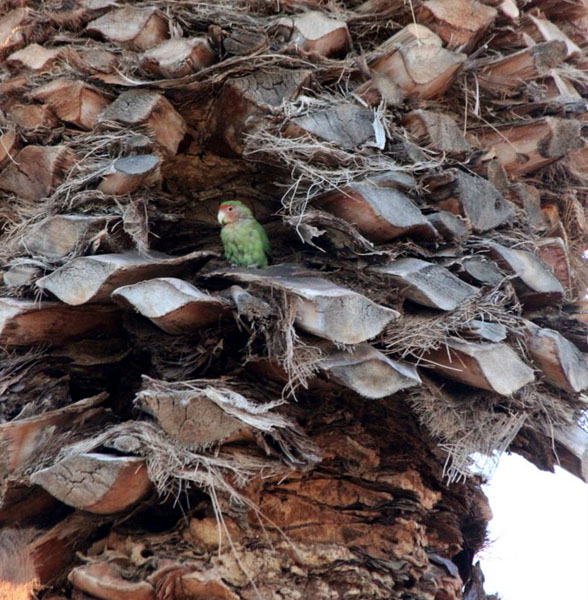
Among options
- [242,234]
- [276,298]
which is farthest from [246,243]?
[276,298]

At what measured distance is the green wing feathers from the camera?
2.28 metres

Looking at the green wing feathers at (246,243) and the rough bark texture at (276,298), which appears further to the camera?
the green wing feathers at (246,243)

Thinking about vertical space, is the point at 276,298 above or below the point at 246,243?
above

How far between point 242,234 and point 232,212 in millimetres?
89

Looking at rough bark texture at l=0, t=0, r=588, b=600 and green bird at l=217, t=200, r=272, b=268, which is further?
green bird at l=217, t=200, r=272, b=268

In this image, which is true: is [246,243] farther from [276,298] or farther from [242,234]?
[276,298]

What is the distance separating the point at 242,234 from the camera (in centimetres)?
232

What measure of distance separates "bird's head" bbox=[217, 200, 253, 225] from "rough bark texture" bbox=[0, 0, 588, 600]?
0.05 meters

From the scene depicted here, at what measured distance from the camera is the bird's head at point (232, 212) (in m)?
2.34

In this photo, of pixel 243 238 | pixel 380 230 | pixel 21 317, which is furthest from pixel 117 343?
pixel 380 230

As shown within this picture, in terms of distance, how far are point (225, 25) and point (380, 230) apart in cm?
77

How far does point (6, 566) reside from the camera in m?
1.77

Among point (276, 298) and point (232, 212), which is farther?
point (232, 212)

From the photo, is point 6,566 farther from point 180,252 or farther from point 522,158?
point 522,158
